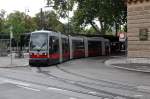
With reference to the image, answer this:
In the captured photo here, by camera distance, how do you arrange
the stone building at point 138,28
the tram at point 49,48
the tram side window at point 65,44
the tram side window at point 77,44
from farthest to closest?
the tram side window at point 77,44
the tram side window at point 65,44
the stone building at point 138,28
the tram at point 49,48

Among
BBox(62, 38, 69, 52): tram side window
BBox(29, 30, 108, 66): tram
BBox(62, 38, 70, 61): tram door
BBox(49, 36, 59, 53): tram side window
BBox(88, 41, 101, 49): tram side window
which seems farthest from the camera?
BBox(88, 41, 101, 49): tram side window

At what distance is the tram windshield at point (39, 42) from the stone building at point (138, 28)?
6.75 meters

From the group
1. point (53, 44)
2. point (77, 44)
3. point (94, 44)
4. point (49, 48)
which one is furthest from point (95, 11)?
point (49, 48)

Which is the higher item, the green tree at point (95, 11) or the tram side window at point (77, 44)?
the green tree at point (95, 11)

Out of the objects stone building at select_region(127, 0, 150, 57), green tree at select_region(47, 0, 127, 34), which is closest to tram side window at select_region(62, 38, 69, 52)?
stone building at select_region(127, 0, 150, 57)

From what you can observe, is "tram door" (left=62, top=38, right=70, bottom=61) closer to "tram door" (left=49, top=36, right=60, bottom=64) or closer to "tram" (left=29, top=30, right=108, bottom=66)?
"tram" (left=29, top=30, right=108, bottom=66)

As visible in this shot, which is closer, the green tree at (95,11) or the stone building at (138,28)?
the stone building at (138,28)

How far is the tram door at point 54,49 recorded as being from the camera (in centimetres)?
3466

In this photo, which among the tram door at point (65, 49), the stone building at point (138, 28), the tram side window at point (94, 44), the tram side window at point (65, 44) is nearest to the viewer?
the stone building at point (138, 28)

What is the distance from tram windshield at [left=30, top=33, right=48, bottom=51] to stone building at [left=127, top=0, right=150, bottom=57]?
675cm

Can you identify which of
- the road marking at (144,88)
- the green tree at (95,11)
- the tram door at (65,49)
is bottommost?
the road marking at (144,88)

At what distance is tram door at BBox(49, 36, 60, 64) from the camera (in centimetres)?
3466

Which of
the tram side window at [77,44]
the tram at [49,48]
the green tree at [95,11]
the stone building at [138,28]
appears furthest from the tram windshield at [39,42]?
the green tree at [95,11]

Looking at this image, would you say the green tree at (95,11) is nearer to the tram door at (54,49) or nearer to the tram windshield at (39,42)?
the tram door at (54,49)
